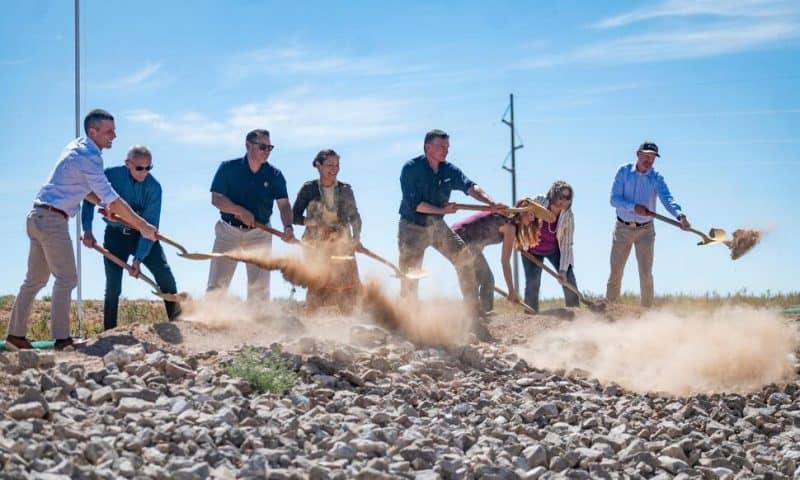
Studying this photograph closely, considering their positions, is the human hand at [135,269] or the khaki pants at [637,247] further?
the khaki pants at [637,247]

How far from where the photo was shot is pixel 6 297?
1819 cm

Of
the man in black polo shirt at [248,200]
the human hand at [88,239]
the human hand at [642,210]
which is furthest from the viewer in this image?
the human hand at [642,210]

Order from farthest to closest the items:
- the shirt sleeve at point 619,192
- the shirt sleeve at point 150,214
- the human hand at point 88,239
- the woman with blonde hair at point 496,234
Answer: the shirt sleeve at point 619,192 < the woman with blonde hair at point 496,234 < the shirt sleeve at point 150,214 < the human hand at point 88,239

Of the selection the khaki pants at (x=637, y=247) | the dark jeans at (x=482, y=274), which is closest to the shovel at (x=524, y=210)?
the dark jeans at (x=482, y=274)

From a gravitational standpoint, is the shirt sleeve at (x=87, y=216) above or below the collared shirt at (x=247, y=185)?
below

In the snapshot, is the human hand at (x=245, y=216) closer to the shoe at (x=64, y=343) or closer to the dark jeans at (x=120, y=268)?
the dark jeans at (x=120, y=268)

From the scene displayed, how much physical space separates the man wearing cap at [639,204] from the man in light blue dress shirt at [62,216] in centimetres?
635

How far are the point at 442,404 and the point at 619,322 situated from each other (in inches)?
185

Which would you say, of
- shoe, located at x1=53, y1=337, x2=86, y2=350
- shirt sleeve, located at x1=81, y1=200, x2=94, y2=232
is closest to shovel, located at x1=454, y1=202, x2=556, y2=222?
shirt sleeve, located at x1=81, y1=200, x2=94, y2=232

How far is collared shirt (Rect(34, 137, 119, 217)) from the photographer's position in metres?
8.63

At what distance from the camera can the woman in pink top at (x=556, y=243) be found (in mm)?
12461

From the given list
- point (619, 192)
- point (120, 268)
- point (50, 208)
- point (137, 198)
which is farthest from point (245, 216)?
point (619, 192)

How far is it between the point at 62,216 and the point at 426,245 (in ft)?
13.7

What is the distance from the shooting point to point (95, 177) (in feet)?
28.3
